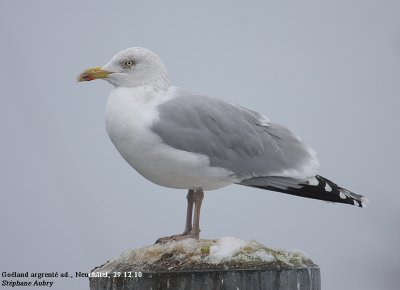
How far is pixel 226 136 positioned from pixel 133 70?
0.82 metres

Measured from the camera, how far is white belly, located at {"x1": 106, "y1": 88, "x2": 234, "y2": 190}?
13.4 feet

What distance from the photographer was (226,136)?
4336 mm

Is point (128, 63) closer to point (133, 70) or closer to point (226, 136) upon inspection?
point (133, 70)

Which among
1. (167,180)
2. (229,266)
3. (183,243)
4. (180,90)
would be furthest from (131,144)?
(229,266)

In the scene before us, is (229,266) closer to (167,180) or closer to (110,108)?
(167,180)

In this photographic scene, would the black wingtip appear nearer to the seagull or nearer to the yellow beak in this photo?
the seagull

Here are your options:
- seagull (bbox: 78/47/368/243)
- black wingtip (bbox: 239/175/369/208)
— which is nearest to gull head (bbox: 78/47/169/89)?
seagull (bbox: 78/47/368/243)

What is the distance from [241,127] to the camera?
440cm

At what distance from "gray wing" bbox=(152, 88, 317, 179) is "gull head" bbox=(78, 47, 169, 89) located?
186 millimetres

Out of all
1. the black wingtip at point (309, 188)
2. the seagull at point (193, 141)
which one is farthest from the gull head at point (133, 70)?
the black wingtip at point (309, 188)

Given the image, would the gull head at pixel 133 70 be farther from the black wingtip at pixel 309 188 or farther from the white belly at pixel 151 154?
the black wingtip at pixel 309 188

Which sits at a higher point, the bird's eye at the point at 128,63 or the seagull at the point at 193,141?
the bird's eye at the point at 128,63

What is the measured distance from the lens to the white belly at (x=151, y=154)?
4.09 metres

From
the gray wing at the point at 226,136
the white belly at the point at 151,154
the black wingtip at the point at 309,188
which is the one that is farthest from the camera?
the black wingtip at the point at 309,188
